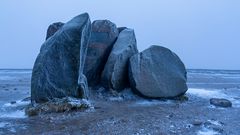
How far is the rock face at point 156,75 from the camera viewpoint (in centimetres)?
1402

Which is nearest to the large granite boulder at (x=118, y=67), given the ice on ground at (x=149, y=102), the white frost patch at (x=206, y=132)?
the ice on ground at (x=149, y=102)

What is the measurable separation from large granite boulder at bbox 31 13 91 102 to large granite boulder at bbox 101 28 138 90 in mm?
2390

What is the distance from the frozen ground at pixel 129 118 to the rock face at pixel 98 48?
1.16 meters

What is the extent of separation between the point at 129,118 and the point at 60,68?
2729mm

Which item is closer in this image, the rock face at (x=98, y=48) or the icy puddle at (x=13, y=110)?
the icy puddle at (x=13, y=110)

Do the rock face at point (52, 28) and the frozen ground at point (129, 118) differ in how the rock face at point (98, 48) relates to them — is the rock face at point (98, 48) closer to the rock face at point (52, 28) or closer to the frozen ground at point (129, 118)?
the frozen ground at point (129, 118)

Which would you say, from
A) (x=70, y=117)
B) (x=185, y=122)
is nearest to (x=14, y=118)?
(x=70, y=117)

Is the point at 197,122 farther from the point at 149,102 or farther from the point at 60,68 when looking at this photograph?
the point at 60,68

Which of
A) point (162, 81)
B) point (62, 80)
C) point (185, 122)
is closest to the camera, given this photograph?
point (185, 122)

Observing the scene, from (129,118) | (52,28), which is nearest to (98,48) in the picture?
(52,28)

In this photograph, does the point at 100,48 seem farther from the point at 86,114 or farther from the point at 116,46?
the point at 86,114

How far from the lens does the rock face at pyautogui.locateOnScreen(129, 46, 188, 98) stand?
14016 millimetres

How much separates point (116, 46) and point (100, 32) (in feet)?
3.02

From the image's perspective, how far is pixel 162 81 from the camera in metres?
14.1
